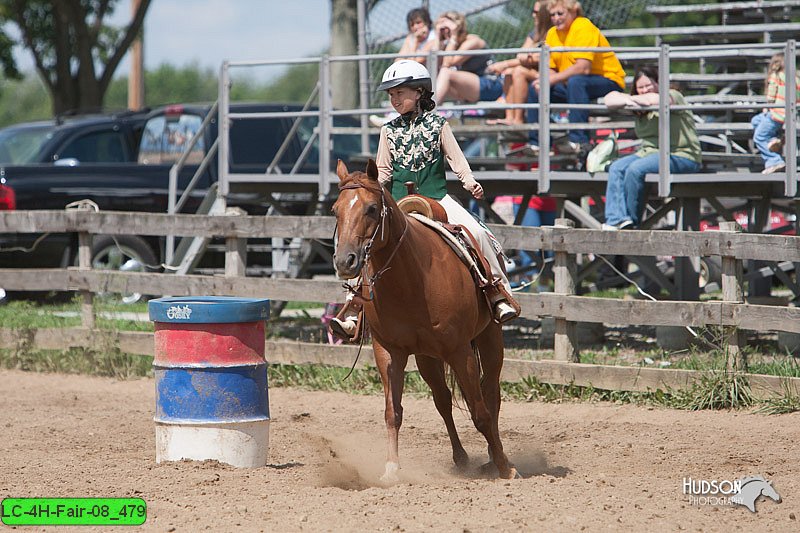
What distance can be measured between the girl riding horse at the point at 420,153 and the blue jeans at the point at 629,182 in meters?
3.53

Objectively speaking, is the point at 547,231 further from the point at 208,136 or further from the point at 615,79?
the point at 208,136

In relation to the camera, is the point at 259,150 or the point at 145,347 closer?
the point at 145,347

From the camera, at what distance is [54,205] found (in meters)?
14.8

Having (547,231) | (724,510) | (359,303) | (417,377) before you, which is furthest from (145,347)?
(724,510)

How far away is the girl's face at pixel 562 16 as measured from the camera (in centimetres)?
1195

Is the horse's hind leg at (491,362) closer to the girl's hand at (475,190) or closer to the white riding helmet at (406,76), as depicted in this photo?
the girl's hand at (475,190)

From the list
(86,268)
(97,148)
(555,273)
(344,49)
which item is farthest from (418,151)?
(344,49)

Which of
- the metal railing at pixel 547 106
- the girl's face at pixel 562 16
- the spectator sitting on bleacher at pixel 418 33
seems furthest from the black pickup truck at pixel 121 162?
the girl's face at pixel 562 16

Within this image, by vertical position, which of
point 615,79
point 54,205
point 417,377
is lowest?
point 417,377

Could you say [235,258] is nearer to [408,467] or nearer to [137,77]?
[408,467]

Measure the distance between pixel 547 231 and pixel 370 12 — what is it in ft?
16.4

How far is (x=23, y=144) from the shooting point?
631 inches

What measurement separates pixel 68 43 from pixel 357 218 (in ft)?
69.2

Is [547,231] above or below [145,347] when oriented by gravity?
above
